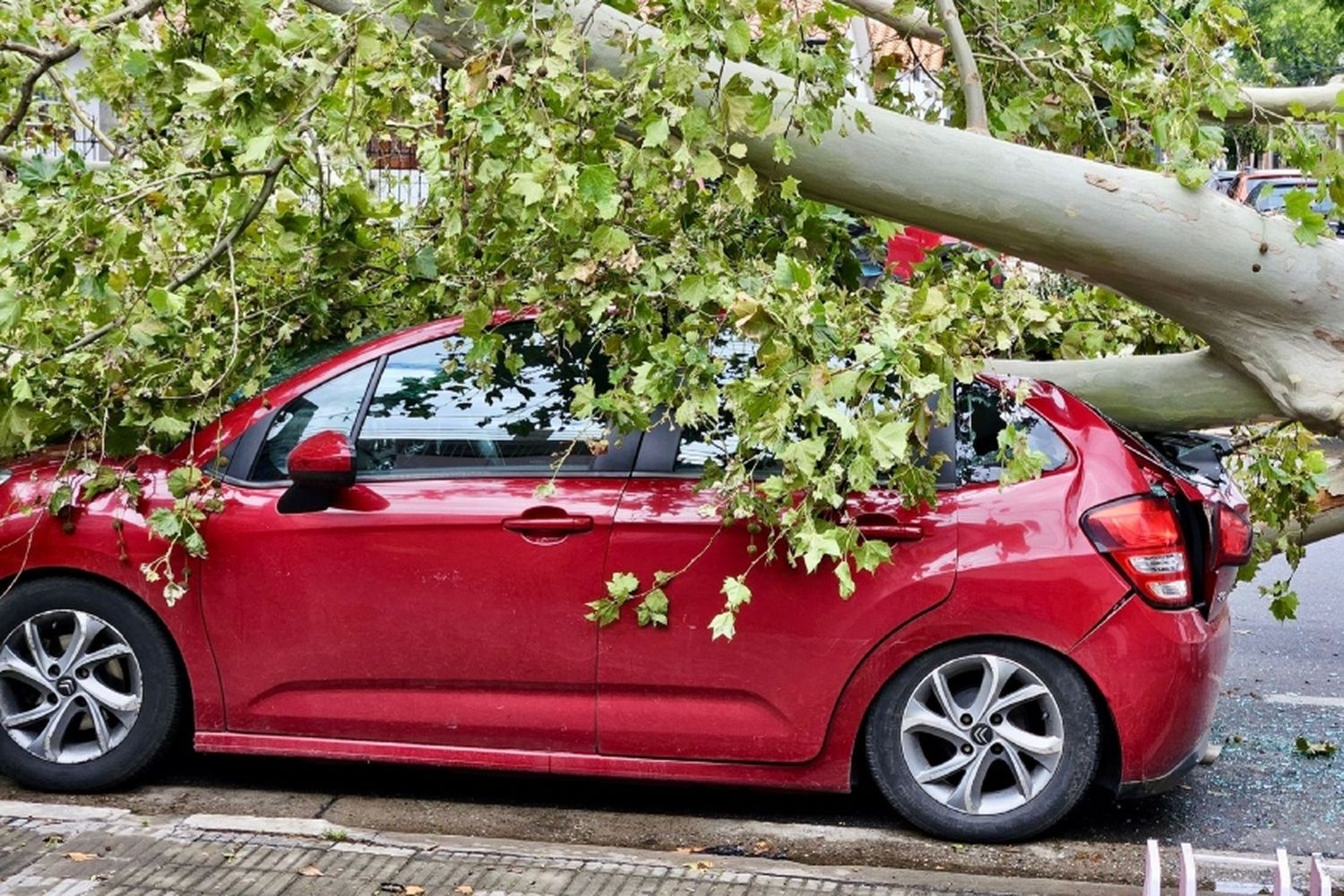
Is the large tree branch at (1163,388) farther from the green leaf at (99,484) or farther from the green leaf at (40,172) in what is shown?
the green leaf at (40,172)

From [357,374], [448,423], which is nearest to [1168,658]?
[448,423]

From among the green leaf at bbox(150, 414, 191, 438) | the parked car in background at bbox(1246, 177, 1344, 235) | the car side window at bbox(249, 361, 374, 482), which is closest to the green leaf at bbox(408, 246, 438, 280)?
the car side window at bbox(249, 361, 374, 482)

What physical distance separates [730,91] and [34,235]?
85.1 inches

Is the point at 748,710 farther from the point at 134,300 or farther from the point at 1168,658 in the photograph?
the point at 134,300

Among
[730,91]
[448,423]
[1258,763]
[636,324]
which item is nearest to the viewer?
[730,91]

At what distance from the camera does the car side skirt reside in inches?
218

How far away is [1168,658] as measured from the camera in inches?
211

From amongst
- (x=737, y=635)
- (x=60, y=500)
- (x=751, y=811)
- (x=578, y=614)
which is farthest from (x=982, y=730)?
(x=60, y=500)

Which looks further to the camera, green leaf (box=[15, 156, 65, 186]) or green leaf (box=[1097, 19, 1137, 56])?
green leaf (box=[1097, 19, 1137, 56])

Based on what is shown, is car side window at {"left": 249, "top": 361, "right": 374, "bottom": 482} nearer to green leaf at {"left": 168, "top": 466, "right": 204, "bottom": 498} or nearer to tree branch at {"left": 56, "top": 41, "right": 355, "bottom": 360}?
green leaf at {"left": 168, "top": 466, "right": 204, "bottom": 498}

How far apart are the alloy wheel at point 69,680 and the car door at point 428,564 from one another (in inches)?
13.5

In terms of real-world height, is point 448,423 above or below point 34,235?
below

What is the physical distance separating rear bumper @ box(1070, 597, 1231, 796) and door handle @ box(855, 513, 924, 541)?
0.59m

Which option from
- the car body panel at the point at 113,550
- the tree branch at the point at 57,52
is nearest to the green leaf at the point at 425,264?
the car body panel at the point at 113,550
